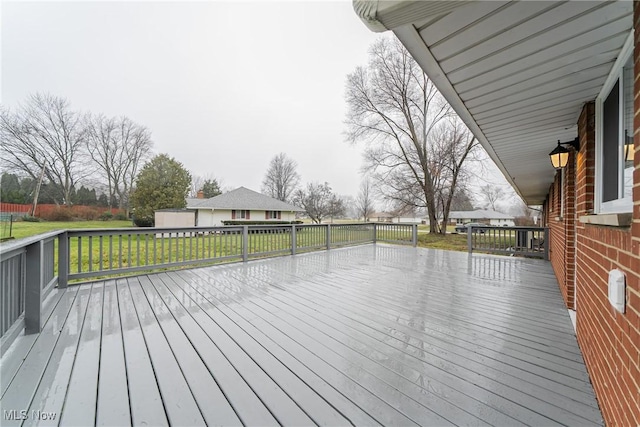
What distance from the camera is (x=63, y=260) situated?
12.1 ft

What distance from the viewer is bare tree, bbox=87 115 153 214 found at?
1673cm

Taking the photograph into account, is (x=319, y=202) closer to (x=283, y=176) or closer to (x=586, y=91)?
(x=283, y=176)

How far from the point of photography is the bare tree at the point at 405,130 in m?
14.1

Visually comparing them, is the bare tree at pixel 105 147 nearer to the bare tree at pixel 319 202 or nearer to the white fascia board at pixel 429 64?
the bare tree at pixel 319 202

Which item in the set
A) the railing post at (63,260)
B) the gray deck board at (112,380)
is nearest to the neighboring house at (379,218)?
the railing post at (63,260)

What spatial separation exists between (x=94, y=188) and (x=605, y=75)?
17.6m

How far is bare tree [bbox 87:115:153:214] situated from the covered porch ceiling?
1969 centimetres

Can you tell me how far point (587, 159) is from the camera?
2180mm

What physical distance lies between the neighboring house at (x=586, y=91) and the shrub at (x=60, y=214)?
6.55 meters

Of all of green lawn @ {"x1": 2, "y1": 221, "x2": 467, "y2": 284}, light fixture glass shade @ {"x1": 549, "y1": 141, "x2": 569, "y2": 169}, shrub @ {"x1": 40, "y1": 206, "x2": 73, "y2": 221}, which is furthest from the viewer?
shrub @ {"x1": 40, "y1": 206, "x2": 73, "y2": 221}

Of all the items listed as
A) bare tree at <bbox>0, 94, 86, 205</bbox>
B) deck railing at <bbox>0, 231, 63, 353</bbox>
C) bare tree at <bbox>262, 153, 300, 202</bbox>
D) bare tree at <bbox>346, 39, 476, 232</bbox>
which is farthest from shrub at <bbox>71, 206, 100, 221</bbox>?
bare tree at <bbox>262, 153, 300, 202</bbox>

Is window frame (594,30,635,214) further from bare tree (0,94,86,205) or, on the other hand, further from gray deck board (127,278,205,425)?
bare tree (0,94,86,205)

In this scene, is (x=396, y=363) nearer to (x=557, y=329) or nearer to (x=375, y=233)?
(x=557, y=329)

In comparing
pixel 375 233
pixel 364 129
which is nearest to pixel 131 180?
pixel 364 129
